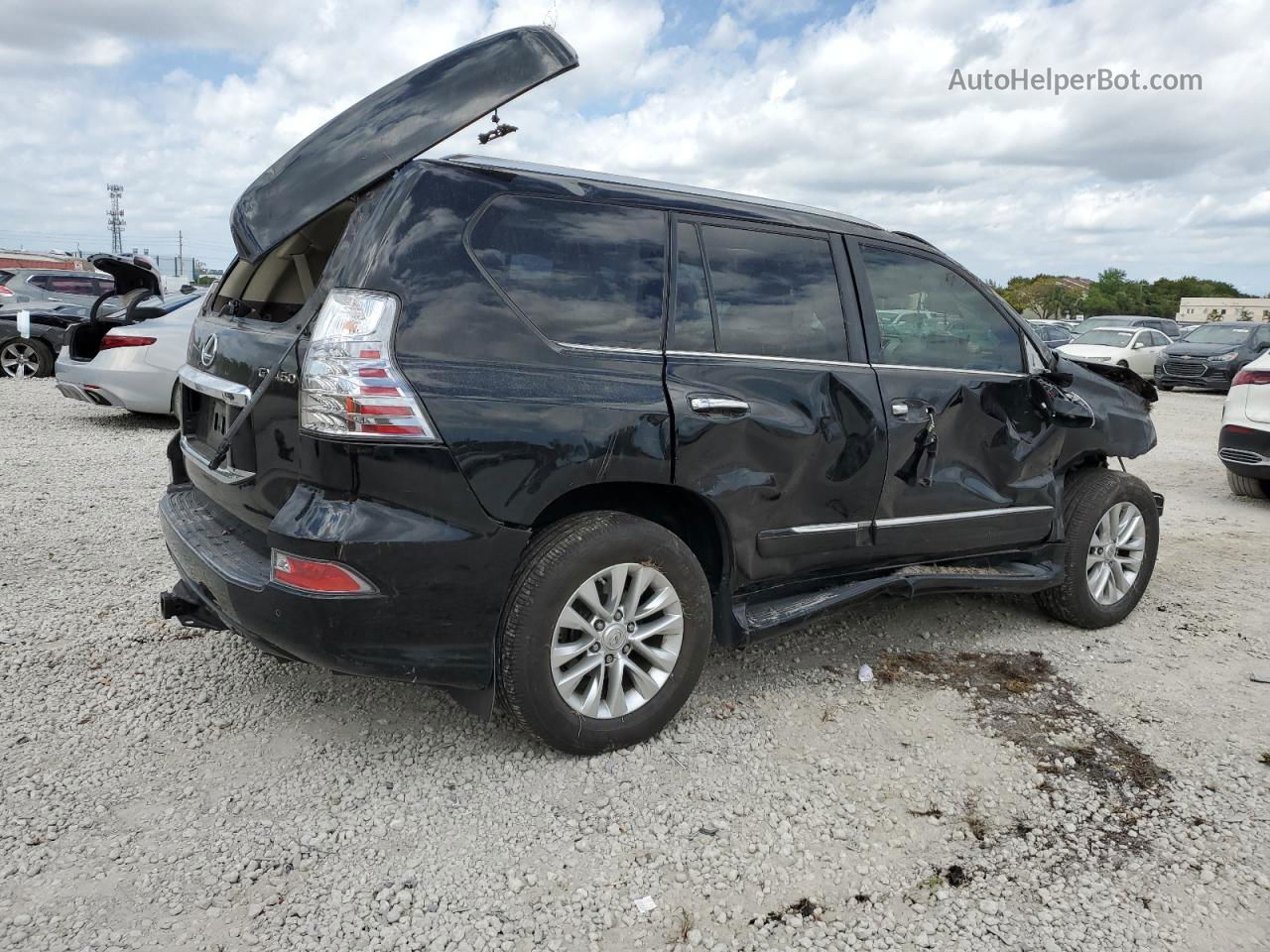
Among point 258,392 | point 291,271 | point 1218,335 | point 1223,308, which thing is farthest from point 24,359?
point 1223,308

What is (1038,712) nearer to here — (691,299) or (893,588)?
(893,588)

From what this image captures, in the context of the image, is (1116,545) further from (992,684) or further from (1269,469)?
(1269,469)

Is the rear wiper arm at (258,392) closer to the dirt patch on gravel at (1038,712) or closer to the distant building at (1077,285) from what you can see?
the dirt patch on gravel at (1038,712)

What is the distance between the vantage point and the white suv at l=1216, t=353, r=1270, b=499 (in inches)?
297

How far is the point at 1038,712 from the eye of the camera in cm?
377

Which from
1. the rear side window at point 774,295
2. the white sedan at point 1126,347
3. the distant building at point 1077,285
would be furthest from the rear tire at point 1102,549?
the distant building at point 1077,285

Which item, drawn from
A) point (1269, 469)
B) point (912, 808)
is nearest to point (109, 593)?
point (912, 808)

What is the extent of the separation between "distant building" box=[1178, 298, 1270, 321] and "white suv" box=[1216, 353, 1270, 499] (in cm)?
9120

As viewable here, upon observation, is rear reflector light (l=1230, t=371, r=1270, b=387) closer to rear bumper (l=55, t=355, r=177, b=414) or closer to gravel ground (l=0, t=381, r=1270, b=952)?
gravel ground (l=0, t=381, r=1270, b=952)

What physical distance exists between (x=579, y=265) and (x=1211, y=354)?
2119 centimetres

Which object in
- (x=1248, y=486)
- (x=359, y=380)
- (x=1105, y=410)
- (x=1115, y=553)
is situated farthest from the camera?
(x=1248, y=486)

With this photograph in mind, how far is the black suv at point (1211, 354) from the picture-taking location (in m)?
20.4

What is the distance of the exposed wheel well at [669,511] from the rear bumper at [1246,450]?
601cm

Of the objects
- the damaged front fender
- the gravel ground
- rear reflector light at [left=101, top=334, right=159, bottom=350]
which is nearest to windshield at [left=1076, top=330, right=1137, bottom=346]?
the damaged front fender
